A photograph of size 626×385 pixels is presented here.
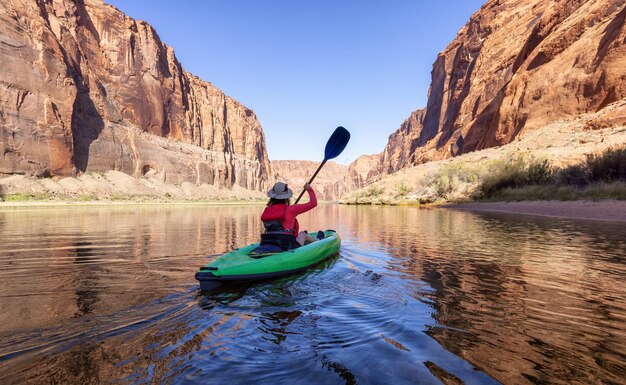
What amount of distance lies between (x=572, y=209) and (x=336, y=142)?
50.0 ft

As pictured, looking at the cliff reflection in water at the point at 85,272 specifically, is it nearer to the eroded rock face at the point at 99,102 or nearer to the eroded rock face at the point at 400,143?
the eroded rock face at the point at 99,102

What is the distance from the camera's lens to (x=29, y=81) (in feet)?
159

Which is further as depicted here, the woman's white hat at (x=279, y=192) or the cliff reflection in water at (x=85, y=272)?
the woman's white hat at (x=279, y=192)

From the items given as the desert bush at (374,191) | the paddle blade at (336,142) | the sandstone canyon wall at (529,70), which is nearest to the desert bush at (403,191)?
the desert bush at (374,191)

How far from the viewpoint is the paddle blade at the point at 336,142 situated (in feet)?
35.0

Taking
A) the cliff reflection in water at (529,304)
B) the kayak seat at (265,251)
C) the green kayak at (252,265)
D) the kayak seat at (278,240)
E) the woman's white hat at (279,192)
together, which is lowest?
the cliff reflection in water at (529,304)

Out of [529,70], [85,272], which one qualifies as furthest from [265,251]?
[529,70]

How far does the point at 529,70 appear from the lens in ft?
157

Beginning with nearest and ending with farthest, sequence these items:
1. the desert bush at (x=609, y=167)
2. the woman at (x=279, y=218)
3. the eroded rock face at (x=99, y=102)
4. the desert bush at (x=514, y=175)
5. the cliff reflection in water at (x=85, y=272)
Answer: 1. the cliff reflection in water at (x=85, y=272)
2. the woman at (x=279, y=218)
3. the desert bush at (x=609, y=167)
4. the desert bush at (x=514, y=175)
5. the eroded rock face at (x=99, y=102)

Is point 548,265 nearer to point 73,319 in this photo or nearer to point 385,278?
point 385,278

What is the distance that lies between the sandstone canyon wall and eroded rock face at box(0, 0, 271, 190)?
61.4 m

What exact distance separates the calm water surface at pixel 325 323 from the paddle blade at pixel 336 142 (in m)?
4.26

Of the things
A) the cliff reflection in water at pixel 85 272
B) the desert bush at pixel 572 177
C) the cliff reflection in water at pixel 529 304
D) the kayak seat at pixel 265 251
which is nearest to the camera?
the cliff reflection in water at pixel 529 304

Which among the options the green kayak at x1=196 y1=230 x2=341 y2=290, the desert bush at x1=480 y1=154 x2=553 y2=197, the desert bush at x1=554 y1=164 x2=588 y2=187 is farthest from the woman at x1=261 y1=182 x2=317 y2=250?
the desert bush at x1=480 y1=154 x2=553 y2=197
